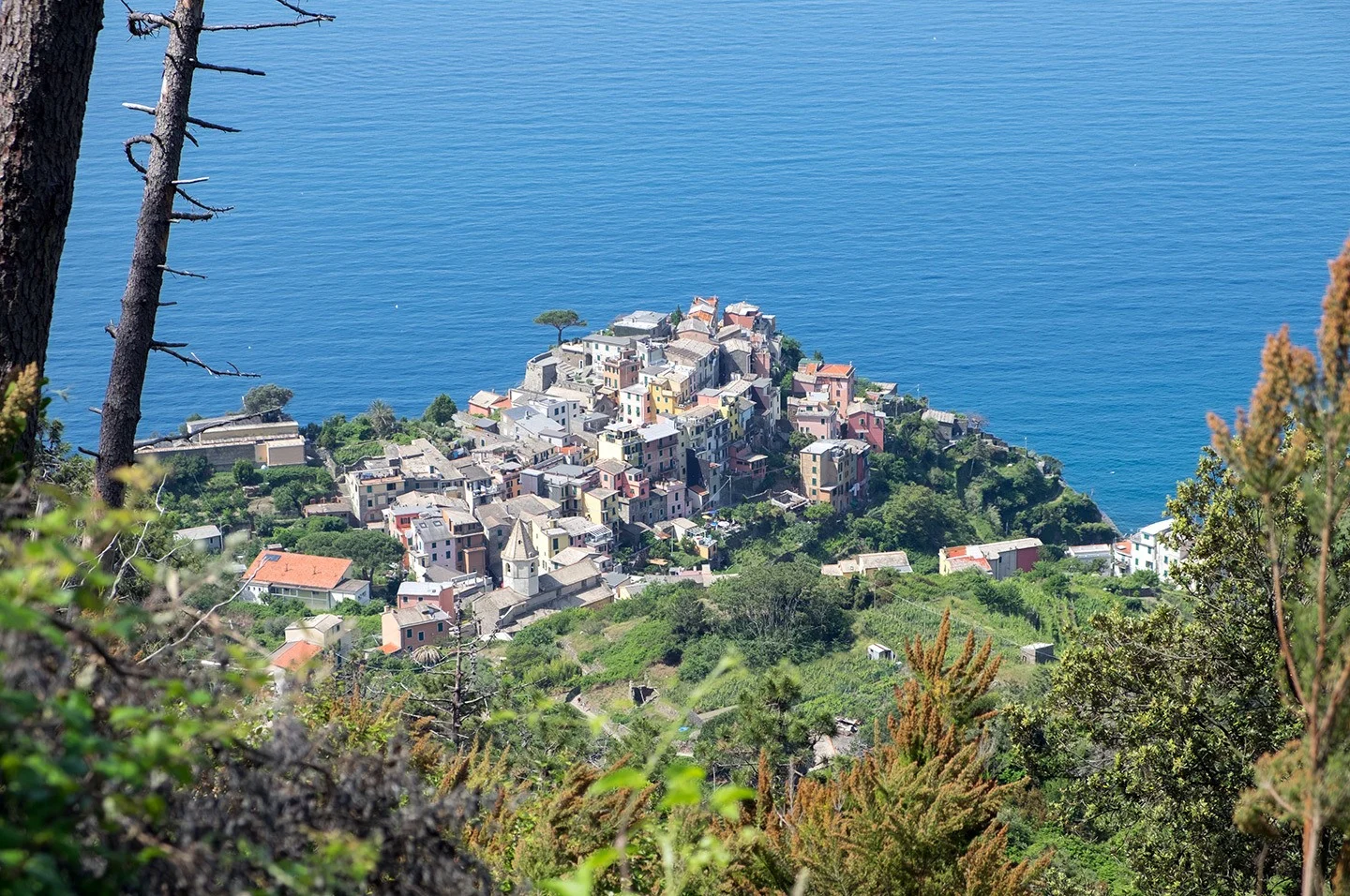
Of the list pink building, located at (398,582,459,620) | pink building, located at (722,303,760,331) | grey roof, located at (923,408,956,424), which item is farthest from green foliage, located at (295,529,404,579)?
grey roof, located at (923,408,956,424)

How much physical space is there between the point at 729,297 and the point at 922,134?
99.8ft

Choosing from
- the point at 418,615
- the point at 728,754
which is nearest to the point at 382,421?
the point at 418,615

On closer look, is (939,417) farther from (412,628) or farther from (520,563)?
(412,628)

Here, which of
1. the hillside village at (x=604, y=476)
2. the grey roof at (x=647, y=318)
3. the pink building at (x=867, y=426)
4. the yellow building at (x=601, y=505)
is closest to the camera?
the hillside village at (x=604, y=476)

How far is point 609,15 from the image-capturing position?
10956 cm

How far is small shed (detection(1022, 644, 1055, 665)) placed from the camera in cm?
2133

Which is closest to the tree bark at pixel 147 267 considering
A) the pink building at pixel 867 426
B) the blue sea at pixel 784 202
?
the pink building at pixel 867 426

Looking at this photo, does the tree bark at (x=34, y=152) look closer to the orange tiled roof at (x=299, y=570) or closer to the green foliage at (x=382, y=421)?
the orange tiled roof at (x=299, y=570)

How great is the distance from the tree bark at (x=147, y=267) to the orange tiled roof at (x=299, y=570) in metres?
23.2

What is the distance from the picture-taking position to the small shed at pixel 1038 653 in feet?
70.0

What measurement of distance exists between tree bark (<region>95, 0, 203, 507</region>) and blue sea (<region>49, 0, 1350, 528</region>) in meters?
34.3

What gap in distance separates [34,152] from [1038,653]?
20267 mm

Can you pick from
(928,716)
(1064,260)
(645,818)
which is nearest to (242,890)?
(645,818)

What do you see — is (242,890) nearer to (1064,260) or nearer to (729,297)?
(729,297)
